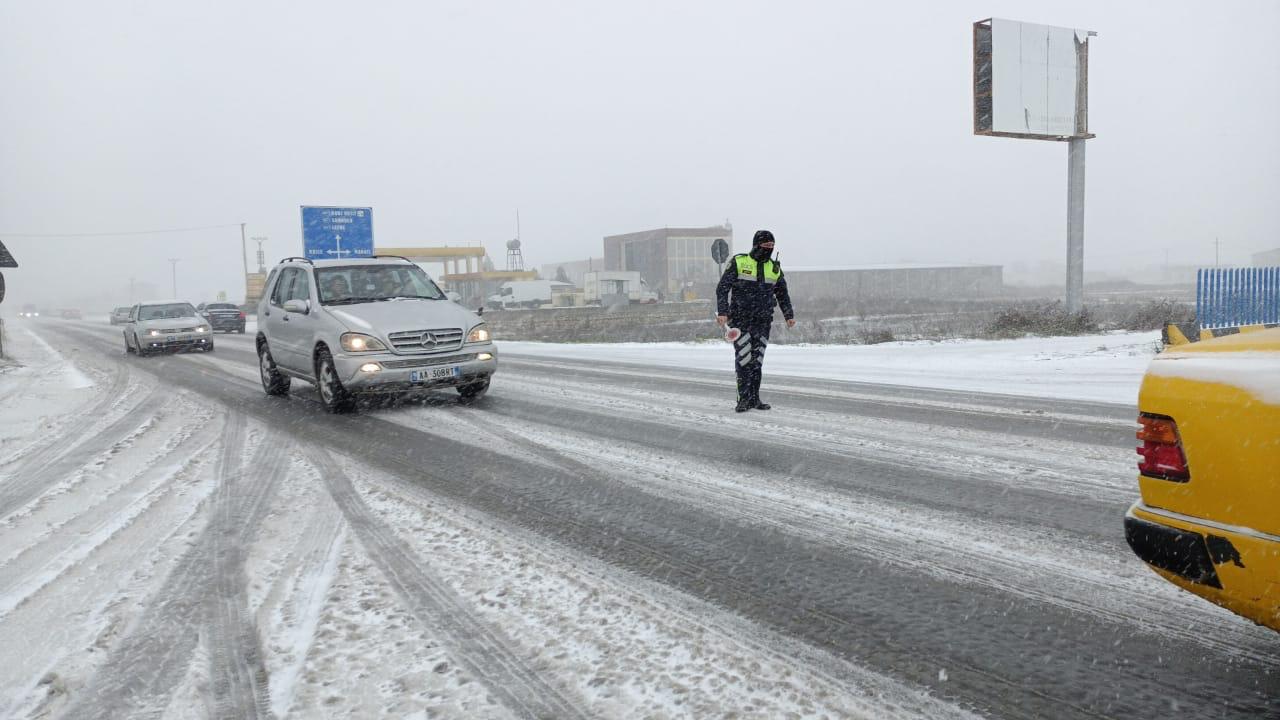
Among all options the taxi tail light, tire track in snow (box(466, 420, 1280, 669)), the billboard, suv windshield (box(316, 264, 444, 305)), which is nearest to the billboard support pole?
the billboard

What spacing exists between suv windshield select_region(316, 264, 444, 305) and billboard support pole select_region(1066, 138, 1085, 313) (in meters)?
18.4

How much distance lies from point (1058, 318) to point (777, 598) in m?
19.8

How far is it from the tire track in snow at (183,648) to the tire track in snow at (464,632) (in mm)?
606

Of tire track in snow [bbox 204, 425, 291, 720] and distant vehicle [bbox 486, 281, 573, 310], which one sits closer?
tire track in snow [bbox 204, 425, 291, 720]

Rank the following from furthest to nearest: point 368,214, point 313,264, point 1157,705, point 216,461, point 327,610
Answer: point 368,214, point 313,264, point 216,461, point 327,610, point 1157,705

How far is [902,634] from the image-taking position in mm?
2863

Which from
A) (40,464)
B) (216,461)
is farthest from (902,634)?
(40,464)

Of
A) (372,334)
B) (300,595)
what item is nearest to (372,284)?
(372,334)

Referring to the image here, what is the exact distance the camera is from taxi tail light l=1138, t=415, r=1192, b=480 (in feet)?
7.86

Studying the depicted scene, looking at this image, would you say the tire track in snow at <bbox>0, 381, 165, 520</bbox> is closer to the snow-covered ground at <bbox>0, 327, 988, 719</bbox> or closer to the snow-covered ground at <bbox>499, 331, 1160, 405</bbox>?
the snow-covered ground at <bbox>0, 327, 988, 719</bbox>

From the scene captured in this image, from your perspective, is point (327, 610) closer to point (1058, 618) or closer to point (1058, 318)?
point (1058, 618)

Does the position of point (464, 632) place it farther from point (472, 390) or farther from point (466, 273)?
point (466, 273)

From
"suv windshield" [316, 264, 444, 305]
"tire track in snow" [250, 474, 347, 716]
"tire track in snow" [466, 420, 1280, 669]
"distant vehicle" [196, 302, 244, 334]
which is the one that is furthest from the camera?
"distant vehicle" [196, 302, 244, 334]

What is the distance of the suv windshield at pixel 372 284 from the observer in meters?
9.28
